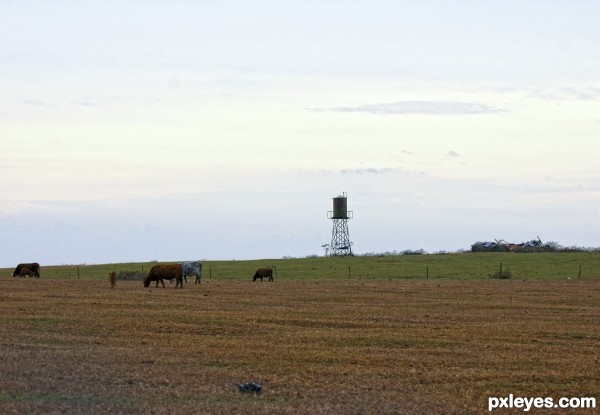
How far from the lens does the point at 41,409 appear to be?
45.4 feet

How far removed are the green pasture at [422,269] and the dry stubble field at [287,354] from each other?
92.9 feet

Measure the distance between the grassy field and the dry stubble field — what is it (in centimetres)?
4

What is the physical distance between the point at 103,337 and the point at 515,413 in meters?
11.9

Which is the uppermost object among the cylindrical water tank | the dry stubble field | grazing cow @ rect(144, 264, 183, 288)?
the cylindrical water tank

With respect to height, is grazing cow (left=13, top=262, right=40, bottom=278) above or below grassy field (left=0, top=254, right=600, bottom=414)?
above

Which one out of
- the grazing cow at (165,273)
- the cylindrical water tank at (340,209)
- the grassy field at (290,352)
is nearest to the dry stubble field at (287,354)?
the grassy field at (290,352)

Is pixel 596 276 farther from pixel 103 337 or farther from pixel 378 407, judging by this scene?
pixel 378 407

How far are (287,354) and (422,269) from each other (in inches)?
2140

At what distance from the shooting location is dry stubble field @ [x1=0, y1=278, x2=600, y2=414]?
15.1 meters

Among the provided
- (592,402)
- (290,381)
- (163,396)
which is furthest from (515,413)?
(163,396)

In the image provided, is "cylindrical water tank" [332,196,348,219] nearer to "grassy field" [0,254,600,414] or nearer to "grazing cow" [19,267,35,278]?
"grazing cow" [19,267,35,278]

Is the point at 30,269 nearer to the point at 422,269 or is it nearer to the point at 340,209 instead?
the point at 422,269

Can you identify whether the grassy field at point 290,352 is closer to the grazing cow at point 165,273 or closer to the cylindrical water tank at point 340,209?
the grazing cow at point 165,273

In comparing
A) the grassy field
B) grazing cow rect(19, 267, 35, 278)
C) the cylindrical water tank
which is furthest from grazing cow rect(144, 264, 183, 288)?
the cylindrical water tank
